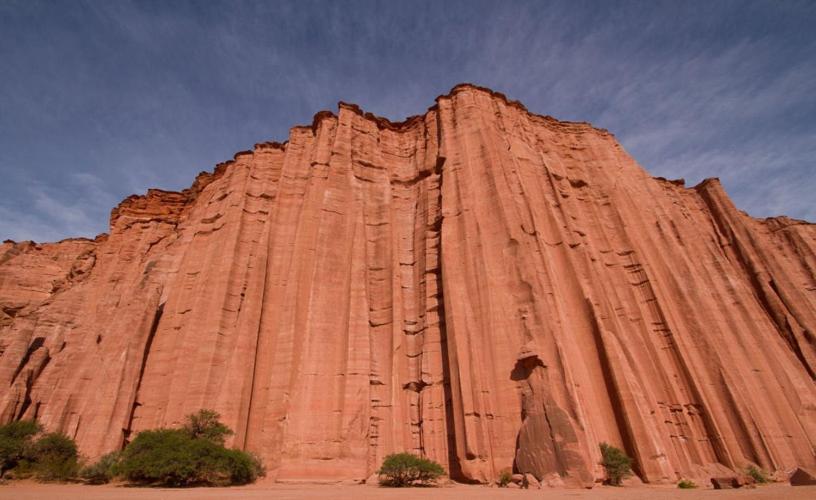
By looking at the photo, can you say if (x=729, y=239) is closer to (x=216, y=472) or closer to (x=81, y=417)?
(x=216, y=472)

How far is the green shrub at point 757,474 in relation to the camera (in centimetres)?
1704

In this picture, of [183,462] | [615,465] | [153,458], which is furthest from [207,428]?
[615,465]

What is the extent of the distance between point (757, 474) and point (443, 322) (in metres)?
13.1

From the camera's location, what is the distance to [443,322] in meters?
20.3

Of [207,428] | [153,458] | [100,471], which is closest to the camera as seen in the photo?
[153,458]

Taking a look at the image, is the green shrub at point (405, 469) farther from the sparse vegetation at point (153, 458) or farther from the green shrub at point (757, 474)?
the green shrub at point (757, 474)

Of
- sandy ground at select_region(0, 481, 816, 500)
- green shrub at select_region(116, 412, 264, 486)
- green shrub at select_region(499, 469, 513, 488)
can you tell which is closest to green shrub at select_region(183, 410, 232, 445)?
green shrub at select_region(116, 412, 264, 486)

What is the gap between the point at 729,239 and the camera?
33.3 metres

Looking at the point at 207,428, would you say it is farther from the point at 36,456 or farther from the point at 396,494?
the point at 396,494

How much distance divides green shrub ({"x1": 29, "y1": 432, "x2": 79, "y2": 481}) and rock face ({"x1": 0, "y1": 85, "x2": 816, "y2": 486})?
0.87 meters

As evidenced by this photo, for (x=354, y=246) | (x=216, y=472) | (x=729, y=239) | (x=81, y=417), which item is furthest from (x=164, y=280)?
(x=729, y=239)

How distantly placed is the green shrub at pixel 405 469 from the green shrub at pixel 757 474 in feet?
39.6

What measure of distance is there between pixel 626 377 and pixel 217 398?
16.6 meters

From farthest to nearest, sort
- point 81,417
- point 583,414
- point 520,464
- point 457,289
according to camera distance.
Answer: point 81,417
point 457,289
point 583,414
point 520,464
